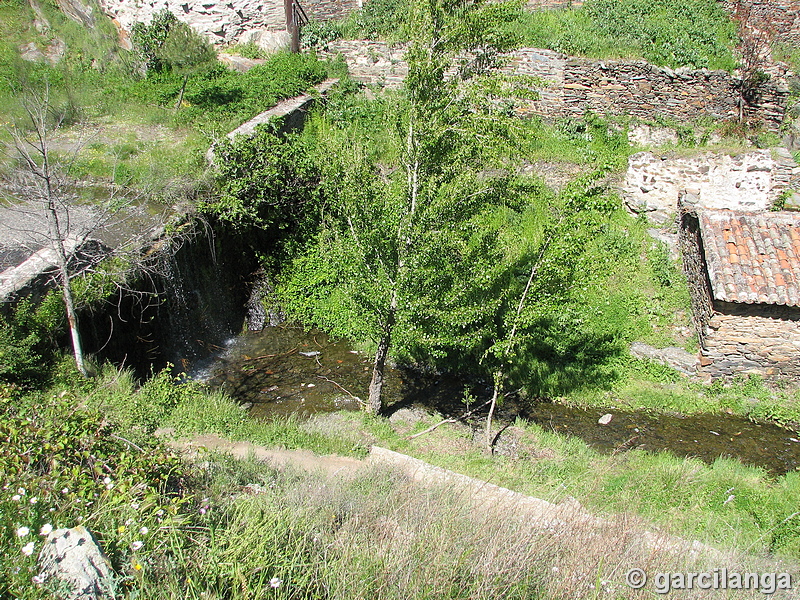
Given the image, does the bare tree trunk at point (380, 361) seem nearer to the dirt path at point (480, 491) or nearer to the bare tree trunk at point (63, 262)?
the dirt path at point (480, 491)

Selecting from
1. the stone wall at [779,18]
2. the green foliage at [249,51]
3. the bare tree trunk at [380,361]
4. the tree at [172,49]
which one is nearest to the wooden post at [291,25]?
the green foliage at [249,51]

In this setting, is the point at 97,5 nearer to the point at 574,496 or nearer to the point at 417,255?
the point at 417,255

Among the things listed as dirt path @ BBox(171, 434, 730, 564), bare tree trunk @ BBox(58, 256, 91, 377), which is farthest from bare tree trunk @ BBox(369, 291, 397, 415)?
bare tree trunk @ BBox(58, 256, 91, 377)

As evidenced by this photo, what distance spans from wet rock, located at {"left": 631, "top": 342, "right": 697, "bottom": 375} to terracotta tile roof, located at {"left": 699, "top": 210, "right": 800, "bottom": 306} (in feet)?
4.52

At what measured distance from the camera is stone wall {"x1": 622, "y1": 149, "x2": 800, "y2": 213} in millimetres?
12344

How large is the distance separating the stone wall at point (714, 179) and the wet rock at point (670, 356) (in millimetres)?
3959

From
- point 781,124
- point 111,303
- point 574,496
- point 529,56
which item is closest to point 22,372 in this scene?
point 111,303

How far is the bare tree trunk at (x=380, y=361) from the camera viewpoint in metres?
8.13

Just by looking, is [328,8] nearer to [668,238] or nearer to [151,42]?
[151,42]

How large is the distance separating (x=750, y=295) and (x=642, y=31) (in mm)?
10311

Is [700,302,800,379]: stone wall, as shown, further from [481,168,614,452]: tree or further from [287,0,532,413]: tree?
[287,0,532,413]: tree

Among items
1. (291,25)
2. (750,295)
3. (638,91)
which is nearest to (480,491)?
(750,295)

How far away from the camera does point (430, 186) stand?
7332mm

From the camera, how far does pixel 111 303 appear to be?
8.27m
